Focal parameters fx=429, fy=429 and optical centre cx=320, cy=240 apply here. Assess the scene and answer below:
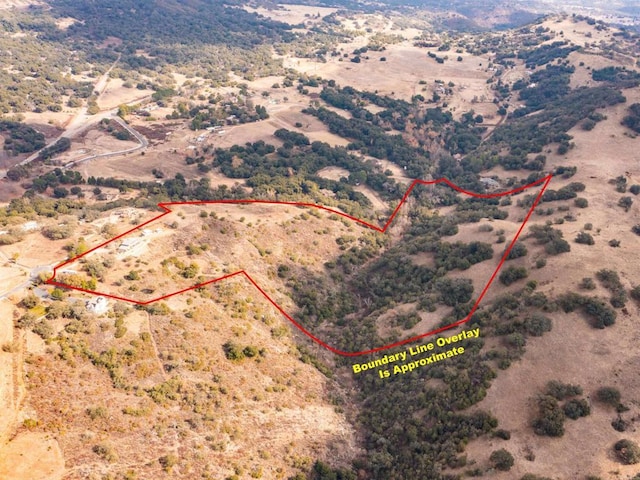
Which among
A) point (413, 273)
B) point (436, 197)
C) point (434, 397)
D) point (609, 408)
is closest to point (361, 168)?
point (436, 197)

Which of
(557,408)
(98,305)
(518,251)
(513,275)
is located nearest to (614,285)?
(513,275)

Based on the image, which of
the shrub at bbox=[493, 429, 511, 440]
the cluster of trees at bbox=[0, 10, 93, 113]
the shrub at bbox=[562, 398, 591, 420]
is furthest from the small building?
the cluster of trees at bbox=[0, 10, 93, 113]

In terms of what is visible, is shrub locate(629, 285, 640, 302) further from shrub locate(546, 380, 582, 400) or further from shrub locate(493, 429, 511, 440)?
shrub locate(493, 429, 511, 440)

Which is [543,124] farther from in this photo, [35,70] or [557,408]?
[35,70]

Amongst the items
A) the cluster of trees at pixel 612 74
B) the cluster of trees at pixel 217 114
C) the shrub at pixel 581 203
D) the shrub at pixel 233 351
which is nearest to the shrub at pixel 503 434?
the shrub at pixel 233 351

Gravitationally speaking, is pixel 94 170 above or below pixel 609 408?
below

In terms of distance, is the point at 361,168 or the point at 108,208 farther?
the point at 361,168

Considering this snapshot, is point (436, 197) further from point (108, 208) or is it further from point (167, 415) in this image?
point (167, 415)
